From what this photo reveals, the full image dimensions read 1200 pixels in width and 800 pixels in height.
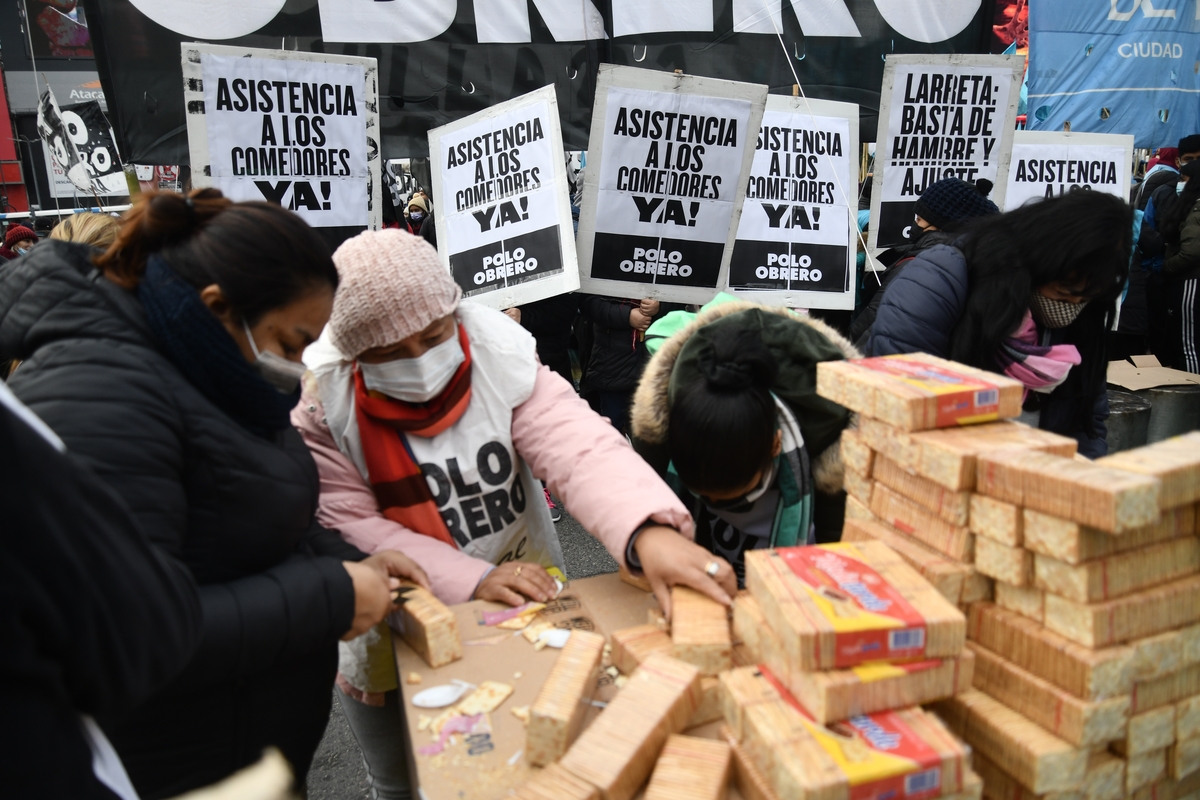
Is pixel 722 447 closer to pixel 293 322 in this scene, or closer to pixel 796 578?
pixel 796 578

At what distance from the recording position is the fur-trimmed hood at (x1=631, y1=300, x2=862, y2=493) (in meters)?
2.16

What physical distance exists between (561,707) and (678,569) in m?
0.46

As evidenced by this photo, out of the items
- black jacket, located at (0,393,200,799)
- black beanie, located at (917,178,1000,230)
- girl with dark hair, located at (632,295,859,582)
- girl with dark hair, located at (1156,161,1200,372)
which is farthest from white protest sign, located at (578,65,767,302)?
girl with dark hair, located at (1156,161,1200,372)

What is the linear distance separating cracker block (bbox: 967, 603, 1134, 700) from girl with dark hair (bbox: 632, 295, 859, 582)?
29.5 inches

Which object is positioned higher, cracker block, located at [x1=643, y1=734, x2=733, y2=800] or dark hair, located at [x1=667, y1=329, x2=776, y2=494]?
dark hair, located at [x1=667, y1=329, x2=776, y2=494]

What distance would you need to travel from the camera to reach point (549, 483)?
2057 mm

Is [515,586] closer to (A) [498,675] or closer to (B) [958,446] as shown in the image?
(A) [498,675]

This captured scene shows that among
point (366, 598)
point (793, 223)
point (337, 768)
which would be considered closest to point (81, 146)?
point (793, 223)

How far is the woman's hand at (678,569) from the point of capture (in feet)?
5.47

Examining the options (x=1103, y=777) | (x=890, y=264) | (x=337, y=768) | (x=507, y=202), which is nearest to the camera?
(x=1103, y=777)

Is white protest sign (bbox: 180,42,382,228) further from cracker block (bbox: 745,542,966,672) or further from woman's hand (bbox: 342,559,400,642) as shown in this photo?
cracker block (bbox: 745,542,966,672)

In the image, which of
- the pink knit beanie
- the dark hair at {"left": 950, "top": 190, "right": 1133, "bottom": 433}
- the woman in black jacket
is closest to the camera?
the woman in black jacket

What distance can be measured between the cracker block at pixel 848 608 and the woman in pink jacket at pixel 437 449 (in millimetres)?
461

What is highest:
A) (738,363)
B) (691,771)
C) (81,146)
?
(81,146)
